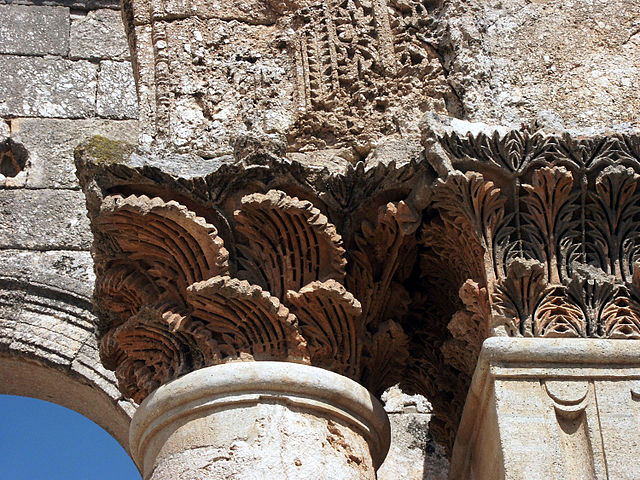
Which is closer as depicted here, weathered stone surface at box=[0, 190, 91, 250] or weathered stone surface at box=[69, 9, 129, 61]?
weathered stone surface at box=[0, 190, 91, 250]

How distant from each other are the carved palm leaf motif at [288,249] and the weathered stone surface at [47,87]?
4.52 m

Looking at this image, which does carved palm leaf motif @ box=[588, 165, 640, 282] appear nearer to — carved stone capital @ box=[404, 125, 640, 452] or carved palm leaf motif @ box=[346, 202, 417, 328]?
carved stone capital @ box=[404, 125, 640, 452]

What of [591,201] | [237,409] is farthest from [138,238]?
[591,201]

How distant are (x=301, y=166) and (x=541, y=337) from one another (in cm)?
105

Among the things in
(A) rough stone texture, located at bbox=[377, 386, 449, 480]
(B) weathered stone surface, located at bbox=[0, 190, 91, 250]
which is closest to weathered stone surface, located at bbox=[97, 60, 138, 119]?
(B) weathered stone surface, located at bbox=[0, 190, 91, 250]

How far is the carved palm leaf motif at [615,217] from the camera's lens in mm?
4008

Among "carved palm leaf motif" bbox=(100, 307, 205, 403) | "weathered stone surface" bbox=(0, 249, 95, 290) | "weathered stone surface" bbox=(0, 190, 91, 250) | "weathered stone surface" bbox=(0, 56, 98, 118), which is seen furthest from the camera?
"weathered stone surface" bbox=(0, 56, 98, 118)

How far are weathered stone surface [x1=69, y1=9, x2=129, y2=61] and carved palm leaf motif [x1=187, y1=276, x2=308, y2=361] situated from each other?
4.99 m

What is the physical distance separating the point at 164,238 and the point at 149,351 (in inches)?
17.8

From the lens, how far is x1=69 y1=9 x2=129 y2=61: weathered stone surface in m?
8.71

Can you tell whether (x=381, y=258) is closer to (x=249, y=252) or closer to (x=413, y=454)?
(x=249, y=252)

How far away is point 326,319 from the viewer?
13.6ft

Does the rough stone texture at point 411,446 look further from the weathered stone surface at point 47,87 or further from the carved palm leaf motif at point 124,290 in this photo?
the weathered stone surface at point 47,87

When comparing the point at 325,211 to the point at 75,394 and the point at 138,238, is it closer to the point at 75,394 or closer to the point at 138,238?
the point at 138,238
